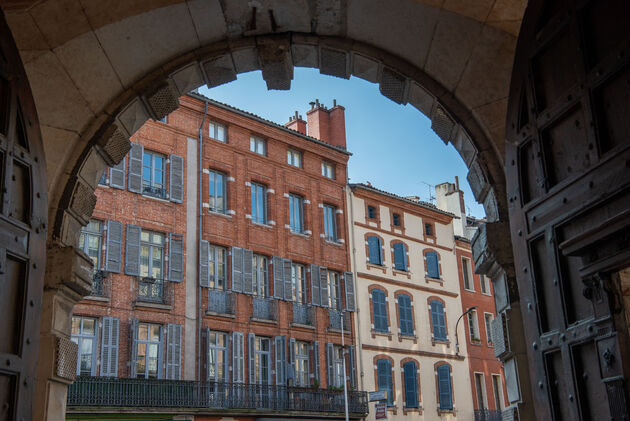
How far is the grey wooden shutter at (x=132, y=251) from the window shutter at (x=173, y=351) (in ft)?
6.49

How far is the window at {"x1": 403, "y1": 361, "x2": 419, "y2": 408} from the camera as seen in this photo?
94.0 feet

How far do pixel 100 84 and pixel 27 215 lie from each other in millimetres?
1578

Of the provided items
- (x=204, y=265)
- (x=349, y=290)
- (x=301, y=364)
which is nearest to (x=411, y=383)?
(x=349, y=290)

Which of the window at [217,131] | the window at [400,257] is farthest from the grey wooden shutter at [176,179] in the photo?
the window at [400,257]

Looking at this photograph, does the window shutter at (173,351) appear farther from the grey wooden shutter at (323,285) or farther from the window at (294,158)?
the window at (294,158)

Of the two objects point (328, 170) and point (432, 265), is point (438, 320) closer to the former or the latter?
point (432, 265)

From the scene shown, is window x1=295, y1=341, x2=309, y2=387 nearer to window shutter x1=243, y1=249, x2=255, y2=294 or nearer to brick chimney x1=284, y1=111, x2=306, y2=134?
window shutter x1=243, y1=249, x2=255, y2=294

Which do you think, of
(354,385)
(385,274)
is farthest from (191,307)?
(385,274)

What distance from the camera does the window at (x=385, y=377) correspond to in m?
27.7

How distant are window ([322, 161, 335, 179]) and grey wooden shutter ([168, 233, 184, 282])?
27.0ft

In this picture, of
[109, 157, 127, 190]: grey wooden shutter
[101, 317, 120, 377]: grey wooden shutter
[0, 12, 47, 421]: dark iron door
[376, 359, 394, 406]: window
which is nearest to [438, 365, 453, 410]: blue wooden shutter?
[376, 359, 394, 406]: window

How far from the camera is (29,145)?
452 cm

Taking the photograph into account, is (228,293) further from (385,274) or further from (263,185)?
(385,274)

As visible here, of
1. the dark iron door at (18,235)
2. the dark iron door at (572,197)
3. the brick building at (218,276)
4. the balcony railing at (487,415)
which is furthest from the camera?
the balcony railing at (487,415)
